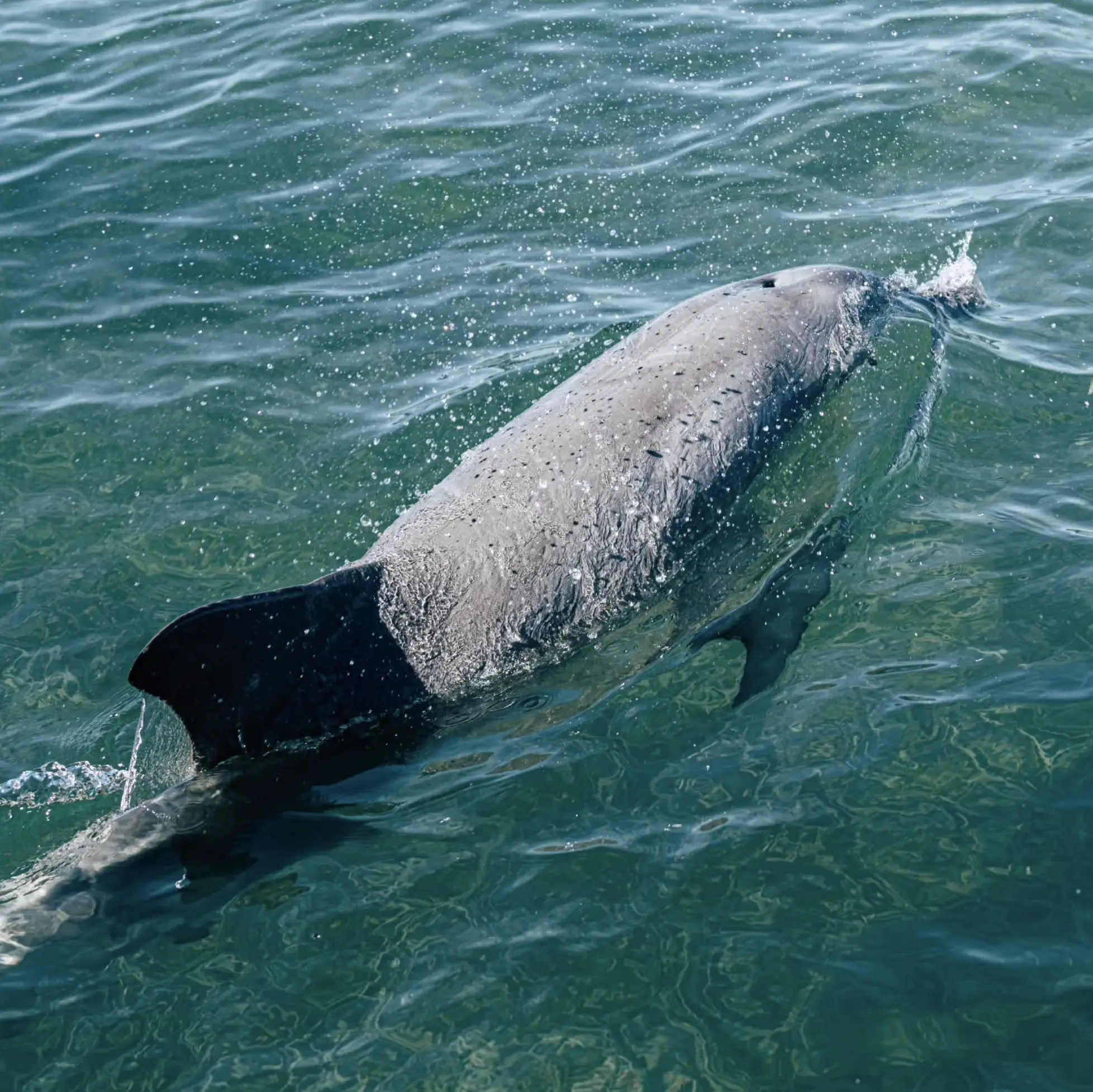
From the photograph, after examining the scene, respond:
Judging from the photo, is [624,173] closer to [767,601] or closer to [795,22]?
[795,22]

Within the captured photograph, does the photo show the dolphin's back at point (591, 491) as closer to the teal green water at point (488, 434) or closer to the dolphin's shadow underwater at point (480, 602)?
the dolphin's shadow underwater at point (480, 602)

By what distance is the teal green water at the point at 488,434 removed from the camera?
5.96 m

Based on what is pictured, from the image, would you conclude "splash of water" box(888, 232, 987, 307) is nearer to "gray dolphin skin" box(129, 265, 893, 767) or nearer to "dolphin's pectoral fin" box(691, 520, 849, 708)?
"gray dolphin skin" box(129, 265, 893, 767)

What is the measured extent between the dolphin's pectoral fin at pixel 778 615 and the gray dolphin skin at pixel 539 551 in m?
0.02

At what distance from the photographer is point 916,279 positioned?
38.3 ft

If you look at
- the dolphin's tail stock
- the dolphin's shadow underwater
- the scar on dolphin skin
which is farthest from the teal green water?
the dolphin's tail stock

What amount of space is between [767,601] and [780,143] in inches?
288

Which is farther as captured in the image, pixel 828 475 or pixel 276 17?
pixel 276 17

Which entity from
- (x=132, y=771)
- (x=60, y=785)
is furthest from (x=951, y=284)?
(x=60, y=785)

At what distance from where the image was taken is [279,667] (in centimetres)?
688

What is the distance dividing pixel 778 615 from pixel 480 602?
171cm

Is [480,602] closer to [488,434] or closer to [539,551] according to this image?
[539,551]

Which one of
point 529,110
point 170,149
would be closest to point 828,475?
point 529,110

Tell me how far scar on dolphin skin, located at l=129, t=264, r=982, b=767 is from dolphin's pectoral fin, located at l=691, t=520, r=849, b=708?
0.01 m
